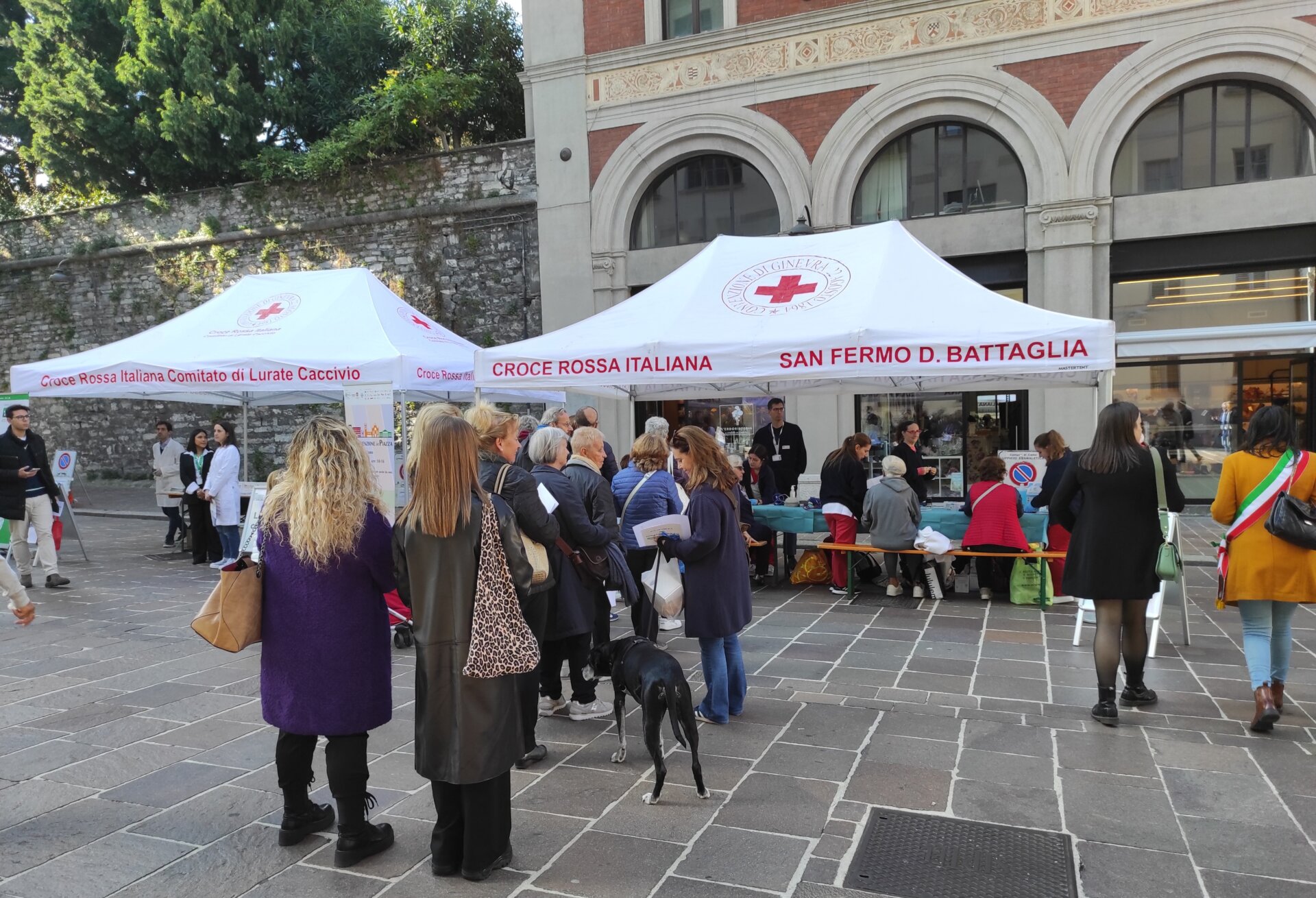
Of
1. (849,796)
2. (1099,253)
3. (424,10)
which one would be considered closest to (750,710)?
(849,796)

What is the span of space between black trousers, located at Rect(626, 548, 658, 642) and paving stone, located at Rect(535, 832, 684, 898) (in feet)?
5.82

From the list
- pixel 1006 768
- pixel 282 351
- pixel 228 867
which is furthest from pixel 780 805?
pixel 282 351

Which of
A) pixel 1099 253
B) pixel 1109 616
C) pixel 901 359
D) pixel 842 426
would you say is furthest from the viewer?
pixel 842 426

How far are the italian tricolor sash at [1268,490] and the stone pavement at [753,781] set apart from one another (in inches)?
42.1

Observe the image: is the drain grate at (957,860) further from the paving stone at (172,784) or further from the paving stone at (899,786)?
the paving stone at (172,784)

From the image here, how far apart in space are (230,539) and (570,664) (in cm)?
655

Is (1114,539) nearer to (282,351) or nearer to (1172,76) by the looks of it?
(282,351)

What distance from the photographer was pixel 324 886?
119 inches

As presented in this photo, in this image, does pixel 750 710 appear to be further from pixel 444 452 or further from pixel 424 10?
pixel 424 10

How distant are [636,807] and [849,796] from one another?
0.92 meters

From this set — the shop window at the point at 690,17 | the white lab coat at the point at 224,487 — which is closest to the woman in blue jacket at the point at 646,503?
the white lab coat at the point at 224,487

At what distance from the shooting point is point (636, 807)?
11.8 feet

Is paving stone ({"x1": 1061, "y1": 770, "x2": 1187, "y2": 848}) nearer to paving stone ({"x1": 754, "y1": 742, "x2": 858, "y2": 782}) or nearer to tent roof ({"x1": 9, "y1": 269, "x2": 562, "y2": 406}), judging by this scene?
paving stone ({"x1": 754, "y1": 742, "x2": 858, "y2": 782})

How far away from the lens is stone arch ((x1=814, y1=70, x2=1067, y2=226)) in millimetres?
11828
